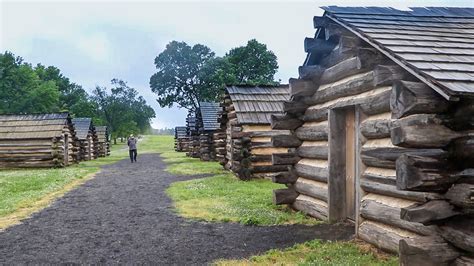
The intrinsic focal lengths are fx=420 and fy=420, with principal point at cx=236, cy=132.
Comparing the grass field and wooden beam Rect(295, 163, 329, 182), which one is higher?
wooden beam Rect(295, 163, 329, 182)

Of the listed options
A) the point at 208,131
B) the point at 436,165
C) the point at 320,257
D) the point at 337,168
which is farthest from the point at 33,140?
the point at 436,165

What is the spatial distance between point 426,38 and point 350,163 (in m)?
3.24

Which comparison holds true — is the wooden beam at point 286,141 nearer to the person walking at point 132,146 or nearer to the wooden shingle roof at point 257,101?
the wooden shingle roof at point 257,101

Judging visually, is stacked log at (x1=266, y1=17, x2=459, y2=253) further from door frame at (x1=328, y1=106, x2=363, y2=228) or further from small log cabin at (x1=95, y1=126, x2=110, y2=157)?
small log cabin at (x1=95, y1=126, x2=110, y2=157)

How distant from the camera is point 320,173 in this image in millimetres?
9875

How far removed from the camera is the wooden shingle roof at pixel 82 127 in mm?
42172

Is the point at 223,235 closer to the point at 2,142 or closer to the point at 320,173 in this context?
the point at 320,173

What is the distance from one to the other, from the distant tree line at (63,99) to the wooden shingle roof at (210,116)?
37028 mm

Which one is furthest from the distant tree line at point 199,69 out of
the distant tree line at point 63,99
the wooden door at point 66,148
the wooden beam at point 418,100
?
the wooden beam at point 418,100

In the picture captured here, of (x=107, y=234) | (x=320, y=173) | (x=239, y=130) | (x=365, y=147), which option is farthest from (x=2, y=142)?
(x=365, y=147)

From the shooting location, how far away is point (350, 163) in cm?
930

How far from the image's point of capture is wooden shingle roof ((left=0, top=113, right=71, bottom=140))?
97.0ft

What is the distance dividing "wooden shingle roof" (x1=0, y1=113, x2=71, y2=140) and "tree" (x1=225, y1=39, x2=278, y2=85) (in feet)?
136

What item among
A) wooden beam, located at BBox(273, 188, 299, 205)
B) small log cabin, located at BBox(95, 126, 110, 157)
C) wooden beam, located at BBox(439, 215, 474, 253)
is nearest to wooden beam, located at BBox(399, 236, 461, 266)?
wooden beam, located at BBox(439, 215, 474, 253)
